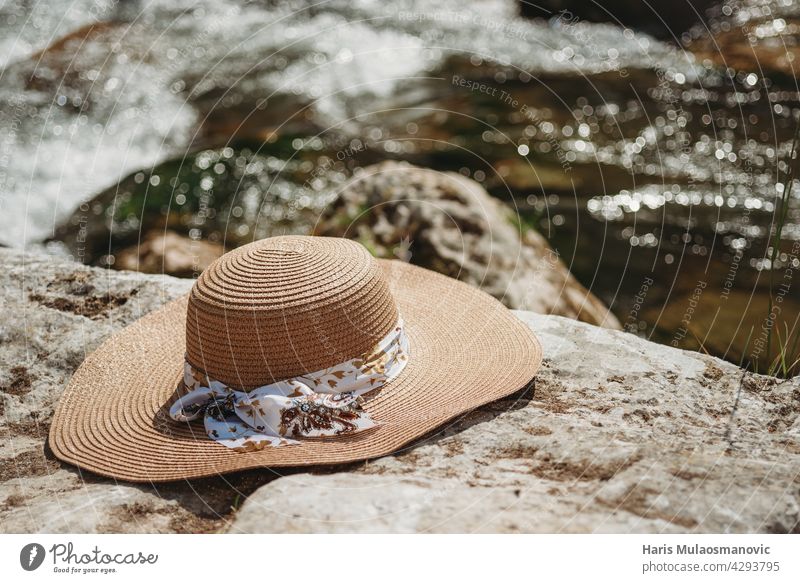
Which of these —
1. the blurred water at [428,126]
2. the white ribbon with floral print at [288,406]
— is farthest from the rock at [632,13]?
the white ribbon with floral print at [288,406]

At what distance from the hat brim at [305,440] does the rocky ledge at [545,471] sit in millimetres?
73

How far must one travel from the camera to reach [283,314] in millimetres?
2572

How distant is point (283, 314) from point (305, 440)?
439 millimetres

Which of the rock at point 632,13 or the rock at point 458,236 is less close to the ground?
the rock at point 632,13

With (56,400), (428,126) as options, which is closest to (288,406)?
(56,400)

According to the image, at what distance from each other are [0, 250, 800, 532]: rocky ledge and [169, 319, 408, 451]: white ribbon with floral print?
0.18 meters

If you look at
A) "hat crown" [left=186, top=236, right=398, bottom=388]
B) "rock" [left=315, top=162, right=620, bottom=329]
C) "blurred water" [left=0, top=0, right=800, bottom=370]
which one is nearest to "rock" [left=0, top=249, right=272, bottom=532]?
"hat crown" [left=186, top=236, right=398, bottom=388]

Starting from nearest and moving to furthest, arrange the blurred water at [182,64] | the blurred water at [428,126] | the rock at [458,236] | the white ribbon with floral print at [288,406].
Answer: the white ribbon with floral print at [288,406] < the rock at [458,236] < the blurred water at [428,126] < the blurred water at [182,64]

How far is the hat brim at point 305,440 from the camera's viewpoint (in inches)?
96.9

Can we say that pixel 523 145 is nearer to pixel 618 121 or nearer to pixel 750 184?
pixel 618 121

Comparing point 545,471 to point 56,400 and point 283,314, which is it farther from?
point 56,400

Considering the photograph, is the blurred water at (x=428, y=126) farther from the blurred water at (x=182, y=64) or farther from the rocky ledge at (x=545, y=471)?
the rocky ledge at (x=545, y=471)

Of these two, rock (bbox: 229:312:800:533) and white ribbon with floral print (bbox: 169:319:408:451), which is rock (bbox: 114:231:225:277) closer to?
white ribbon with floral print (bbox: 169:319:408:451)

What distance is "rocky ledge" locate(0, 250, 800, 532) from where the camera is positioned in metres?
2.11
